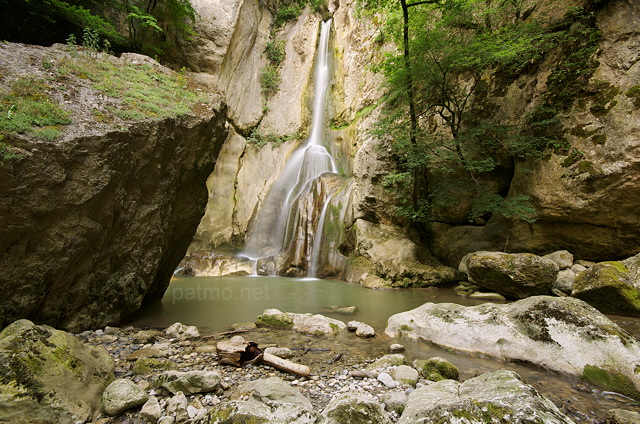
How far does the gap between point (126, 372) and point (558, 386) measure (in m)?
4.46

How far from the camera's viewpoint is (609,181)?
23.1 feet

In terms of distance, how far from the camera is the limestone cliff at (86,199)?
125 inches

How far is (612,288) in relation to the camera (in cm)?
561

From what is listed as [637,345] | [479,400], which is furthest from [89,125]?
[637,345]

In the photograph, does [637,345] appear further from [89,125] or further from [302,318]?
[89,125]

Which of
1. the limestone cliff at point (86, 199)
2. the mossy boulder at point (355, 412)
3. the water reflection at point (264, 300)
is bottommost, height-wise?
the water reflection at point (264, 300)

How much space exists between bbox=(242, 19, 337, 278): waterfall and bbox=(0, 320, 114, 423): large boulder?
960 centimetres

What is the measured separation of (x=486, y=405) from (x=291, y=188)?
48.4ft

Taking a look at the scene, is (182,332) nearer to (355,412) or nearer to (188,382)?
(188,382)

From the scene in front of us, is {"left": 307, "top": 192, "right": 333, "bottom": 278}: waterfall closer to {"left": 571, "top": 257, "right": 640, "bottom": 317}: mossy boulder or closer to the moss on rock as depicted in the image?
{"left": 571, "top": 257, "right": 640, "bottom": 317}: mossy boulder

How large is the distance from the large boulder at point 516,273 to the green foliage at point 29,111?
29.1 ft

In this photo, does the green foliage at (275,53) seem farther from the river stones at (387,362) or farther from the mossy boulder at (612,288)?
the river stones at (387,362)

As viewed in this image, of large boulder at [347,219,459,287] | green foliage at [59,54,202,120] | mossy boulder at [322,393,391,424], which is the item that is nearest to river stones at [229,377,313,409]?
mossy boulder at [322,393,391,424]

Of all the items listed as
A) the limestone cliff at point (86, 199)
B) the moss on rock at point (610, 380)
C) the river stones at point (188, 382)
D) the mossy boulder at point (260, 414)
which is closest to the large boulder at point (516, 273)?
the moss on rock at point (610, 380)
